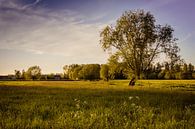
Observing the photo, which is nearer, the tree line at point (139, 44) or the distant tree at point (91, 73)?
the tree line at point (139, 44)

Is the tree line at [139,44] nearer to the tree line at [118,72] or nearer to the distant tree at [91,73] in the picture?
the tree line at [118,72]

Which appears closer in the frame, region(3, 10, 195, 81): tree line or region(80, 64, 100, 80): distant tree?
region(3, 10, 195, 81): tree line

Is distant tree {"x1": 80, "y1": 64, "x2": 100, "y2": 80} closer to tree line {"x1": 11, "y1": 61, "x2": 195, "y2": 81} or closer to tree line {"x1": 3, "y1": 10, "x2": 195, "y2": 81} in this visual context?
tree line {"x1": 11, "y1": 61, "x2": 195, "y2": 81}

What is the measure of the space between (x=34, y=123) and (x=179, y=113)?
5128 millimetres

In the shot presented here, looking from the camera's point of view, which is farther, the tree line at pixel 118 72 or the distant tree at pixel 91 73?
the distant tree at pixel 91 73

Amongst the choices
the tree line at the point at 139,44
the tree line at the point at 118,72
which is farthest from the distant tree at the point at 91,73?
the tree line at the point at 139,44

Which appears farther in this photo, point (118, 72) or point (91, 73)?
point (91, 73)

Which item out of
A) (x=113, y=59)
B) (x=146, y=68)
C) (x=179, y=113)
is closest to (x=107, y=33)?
(x=113, y=59)

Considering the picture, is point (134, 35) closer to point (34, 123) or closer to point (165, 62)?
point (165, 62)

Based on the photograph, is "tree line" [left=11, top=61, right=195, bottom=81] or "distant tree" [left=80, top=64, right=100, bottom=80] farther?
"distant tree" [left=80, top=64, right=100, bottom=80]

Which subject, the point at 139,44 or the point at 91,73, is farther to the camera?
the point at 91,73

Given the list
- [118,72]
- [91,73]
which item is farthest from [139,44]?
[91,73]

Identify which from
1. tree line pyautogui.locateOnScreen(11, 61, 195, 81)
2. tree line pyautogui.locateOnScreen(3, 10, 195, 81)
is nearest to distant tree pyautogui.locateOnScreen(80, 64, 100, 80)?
tree line pyautogui.locateOnScreen(11, 61, 195, 81)

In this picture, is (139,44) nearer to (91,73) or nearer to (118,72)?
(118,72)
